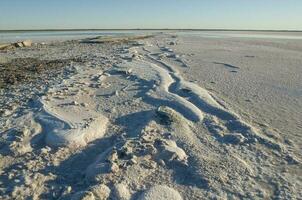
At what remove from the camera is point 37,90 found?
22.3 ft

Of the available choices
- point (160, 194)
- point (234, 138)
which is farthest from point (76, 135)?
point (234, 138)

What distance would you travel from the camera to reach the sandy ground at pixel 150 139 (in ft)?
10.5

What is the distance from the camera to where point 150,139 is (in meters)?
4.19

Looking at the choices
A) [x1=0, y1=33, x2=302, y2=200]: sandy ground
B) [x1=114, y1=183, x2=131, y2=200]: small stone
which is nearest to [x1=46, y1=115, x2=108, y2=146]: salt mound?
[x1=0, y1=33, x2=302, y2=200]: sandy ground

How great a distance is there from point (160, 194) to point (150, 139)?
1.19m

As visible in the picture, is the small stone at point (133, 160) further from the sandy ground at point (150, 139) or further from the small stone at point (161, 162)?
the small stone at point (161, 162)

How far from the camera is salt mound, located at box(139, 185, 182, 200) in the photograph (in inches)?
118

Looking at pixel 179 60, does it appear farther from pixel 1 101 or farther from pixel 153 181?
pixel 153 181

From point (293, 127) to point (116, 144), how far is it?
2247 mm

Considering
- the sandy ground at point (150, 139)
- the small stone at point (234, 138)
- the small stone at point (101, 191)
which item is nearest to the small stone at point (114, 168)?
the sandy ground at point (150, 139)

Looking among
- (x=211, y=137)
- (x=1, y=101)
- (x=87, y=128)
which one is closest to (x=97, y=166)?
(x=87, y=128)

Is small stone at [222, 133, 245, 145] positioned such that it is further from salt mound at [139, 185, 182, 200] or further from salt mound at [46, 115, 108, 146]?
salt mound at [46, 115, 108, 146]

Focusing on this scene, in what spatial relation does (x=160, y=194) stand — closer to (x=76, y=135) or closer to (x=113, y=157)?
(x=113, y=157)

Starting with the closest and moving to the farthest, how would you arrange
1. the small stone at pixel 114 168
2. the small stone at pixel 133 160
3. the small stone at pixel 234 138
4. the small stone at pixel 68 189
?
the small stone at pixel 68 189
the small stone at pixel 114 168
the small stone at pixel 133 160
the small stone at pixel 234 138
